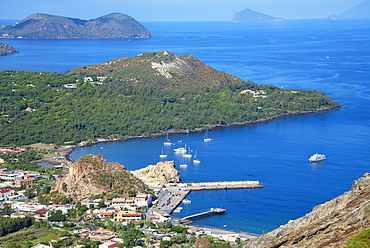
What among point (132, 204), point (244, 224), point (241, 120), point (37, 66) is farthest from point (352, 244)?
point (37, 66)

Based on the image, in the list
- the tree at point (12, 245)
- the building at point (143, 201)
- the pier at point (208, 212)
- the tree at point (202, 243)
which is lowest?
the pier at point (208, 212)

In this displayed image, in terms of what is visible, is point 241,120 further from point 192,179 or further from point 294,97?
point 192,179

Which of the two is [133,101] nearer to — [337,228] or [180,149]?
[180,149]

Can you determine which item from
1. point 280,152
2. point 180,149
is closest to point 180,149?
point 180,149

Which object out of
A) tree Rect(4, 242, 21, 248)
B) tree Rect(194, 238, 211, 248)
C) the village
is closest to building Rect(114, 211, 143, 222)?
the village

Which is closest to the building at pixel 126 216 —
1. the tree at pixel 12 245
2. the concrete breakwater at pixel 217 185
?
the concrete breakwater at pixel 217 185

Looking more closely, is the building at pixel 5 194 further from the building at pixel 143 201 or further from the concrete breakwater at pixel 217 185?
the concrete breakwater at pixel 217 185
